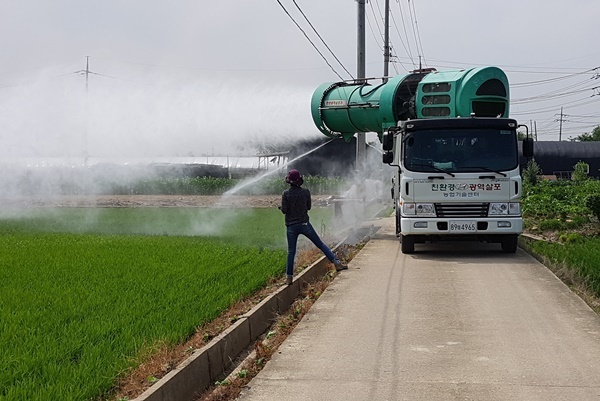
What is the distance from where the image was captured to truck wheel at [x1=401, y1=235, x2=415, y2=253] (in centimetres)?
1566

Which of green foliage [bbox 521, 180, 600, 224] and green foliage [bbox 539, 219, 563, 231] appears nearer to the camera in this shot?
green foliage [bbox 539, 219, 563, 231]

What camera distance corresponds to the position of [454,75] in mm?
16594

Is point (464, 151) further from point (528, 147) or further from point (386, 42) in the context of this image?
point (386, 42)

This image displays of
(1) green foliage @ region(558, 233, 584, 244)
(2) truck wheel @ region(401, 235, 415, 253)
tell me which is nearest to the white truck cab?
(2) truck wheel @ region(401, 235, 415, 253)

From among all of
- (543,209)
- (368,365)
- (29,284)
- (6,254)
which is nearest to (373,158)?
(543,209)

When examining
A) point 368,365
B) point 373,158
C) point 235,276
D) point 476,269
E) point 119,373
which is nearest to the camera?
point 119,373

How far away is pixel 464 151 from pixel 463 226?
1492 mm

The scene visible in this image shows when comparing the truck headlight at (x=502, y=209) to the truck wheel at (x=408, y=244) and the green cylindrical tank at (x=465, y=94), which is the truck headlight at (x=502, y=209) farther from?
the green cylindrical tank at (x=465, y=94)

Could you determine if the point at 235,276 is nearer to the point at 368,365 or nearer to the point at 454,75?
the point at 368,365

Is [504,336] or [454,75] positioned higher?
[454,75]

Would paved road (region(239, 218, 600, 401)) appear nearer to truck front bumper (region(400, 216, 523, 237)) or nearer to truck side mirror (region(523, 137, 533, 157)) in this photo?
truck front bumper (region(400, 216, 523, 237))

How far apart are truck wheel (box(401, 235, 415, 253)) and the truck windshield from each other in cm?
157

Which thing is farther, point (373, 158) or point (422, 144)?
point (373, 158)

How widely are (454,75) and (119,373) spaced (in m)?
12.4
